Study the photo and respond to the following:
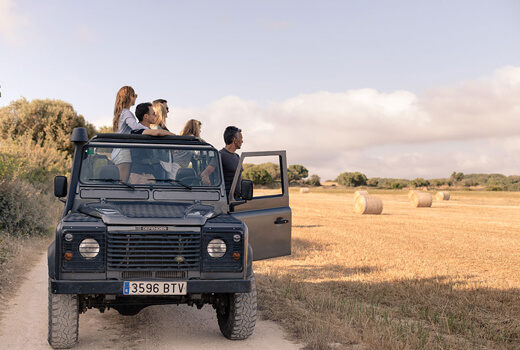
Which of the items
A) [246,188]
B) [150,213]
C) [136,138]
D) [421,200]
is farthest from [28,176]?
[421,200]

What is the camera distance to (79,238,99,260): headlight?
5.29 m

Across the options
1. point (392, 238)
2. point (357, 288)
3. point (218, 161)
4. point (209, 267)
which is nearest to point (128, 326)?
point (209, 267)

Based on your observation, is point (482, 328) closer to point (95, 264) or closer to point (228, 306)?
point (228, 306)

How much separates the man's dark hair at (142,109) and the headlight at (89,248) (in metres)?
2.96

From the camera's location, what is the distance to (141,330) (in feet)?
21.0

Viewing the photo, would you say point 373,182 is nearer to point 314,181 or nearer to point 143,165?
point 314,181

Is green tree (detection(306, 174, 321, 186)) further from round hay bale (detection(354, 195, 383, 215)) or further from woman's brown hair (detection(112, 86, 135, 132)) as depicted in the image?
woman's brown hair (detection(112, 86, 135, 132))

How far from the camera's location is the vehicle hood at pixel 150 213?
5367 mm

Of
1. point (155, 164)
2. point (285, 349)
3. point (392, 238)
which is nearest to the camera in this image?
point (285, 349)

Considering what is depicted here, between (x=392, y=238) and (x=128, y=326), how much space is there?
12341 mm

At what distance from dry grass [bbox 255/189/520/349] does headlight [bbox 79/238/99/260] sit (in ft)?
7.82

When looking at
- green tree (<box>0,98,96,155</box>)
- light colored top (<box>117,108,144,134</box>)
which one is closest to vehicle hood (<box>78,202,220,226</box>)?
light colored top (<box>117,108,144,134</box>)

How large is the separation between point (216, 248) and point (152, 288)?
72 cm

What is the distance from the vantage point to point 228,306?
6.09m
